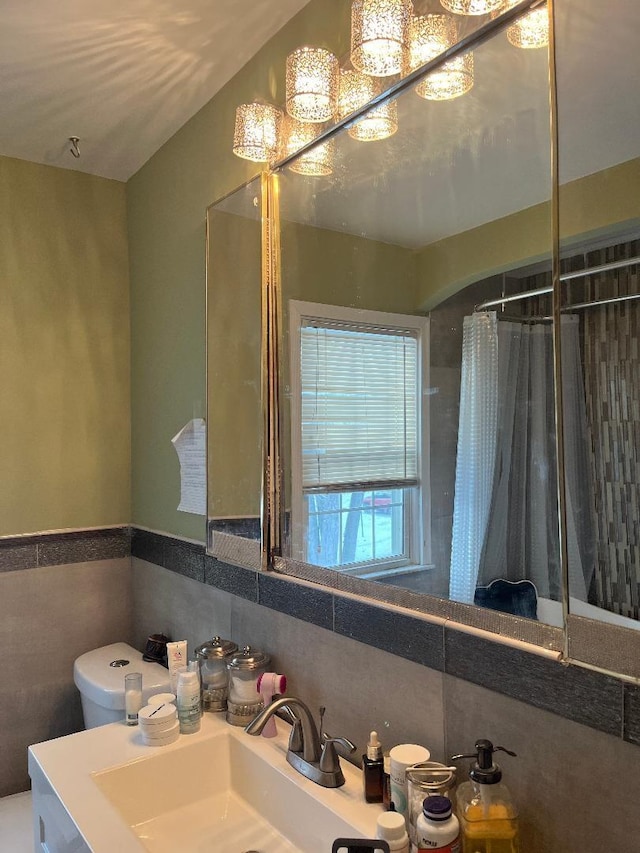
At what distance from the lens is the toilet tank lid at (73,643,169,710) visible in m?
1.80

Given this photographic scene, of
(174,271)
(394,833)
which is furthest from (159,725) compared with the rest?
(174,271)

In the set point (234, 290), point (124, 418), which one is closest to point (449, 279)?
point (234, 290)

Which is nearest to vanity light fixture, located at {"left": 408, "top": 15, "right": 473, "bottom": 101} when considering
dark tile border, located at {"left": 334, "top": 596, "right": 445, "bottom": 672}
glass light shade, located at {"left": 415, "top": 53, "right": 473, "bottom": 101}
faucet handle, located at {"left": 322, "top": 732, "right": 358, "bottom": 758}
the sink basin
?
glass light shade, located at {"left": 415, "top": 53, "right": 473, "bottom": 101}

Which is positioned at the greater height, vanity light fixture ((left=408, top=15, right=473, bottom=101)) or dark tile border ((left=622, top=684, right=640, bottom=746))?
vanity light fixture ((left=408, top=15, right=473, bottom=101))

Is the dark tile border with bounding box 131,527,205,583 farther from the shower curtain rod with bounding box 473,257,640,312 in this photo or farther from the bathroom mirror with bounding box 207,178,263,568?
the shower curtain rod with bounding box 473,257,640,312

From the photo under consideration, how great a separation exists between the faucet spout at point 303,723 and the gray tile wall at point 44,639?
1.15 metres

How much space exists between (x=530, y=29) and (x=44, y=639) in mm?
2164

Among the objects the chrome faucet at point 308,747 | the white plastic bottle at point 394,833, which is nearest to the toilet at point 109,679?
the chrome faucet at point 308,747

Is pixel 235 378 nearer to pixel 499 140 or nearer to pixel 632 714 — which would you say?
pixel 499 140

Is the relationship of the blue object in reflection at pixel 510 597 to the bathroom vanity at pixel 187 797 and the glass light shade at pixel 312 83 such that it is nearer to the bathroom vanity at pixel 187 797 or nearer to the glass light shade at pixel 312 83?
the bathroom vanity at pixel 187 797

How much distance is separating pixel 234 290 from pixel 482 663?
1.12m

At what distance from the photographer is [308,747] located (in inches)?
49.6

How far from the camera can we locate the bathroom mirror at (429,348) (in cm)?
98

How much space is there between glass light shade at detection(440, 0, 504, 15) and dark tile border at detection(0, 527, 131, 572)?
1.87m
